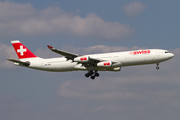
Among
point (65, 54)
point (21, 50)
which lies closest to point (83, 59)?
point (65, 54)

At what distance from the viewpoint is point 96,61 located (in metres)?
58.1

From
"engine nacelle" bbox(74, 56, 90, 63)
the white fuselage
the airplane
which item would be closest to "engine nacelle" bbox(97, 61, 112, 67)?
the airplane

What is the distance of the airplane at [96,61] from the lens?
186 feet

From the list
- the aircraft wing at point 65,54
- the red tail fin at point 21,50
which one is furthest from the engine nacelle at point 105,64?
the red tail fin at point 21,50

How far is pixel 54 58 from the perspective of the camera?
6216 centimetres

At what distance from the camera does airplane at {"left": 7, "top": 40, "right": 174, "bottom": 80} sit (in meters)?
56.6

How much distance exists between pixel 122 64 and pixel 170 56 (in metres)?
9.50

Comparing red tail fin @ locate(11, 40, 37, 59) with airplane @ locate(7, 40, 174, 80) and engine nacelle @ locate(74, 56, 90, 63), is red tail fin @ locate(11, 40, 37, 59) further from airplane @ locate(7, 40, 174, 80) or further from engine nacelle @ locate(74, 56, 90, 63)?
engine nacelle @ locate(74, 56, 90, 63)

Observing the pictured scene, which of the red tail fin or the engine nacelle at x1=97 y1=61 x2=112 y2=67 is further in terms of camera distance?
the red tail fin

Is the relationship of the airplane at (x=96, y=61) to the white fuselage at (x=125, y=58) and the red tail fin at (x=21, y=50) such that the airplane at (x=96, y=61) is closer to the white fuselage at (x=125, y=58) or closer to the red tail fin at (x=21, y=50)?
the white fuselage at (x=125, y=58)

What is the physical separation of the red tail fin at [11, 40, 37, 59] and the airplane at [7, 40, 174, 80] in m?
2.36

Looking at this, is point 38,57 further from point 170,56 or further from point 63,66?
point 170,56

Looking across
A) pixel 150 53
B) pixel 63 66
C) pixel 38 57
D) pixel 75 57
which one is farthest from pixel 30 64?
pixel 150 53

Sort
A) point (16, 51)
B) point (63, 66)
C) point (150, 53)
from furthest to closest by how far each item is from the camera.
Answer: point (16, 51), point (63, 66), point (150, 53)
